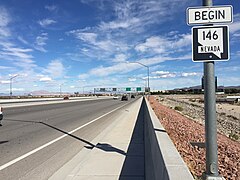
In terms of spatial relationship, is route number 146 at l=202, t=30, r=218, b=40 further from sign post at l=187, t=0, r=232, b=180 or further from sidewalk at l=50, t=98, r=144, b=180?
sidewalk at l=50, t=98, r=144, b=180

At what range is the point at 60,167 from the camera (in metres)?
7.20

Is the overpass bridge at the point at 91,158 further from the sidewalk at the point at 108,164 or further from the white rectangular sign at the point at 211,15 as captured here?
the white rectangular sign at the point at 211,15

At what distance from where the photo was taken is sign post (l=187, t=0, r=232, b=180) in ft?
12.9

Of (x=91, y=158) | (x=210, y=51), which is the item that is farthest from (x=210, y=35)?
(x=91, y=158)

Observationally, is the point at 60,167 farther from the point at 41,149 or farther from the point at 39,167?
the point at 41,149

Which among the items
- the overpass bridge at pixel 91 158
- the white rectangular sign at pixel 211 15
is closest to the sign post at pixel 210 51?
the white rectangular sign at pixel 211 15

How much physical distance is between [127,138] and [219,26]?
7.81 m

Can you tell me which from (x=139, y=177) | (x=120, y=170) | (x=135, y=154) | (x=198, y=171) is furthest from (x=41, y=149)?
(x=198, y=171)

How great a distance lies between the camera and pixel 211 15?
4.14 m

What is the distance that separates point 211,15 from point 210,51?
551mm

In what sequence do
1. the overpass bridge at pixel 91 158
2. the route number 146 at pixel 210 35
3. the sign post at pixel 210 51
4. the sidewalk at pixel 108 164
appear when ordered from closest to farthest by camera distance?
the sign post at pixel 210 51 → the route number 146 at pixel 210 35 → the overpass bridge at pixel 91 158 → the sidewalk at pixel 108 164

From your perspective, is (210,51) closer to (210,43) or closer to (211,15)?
(210,43)

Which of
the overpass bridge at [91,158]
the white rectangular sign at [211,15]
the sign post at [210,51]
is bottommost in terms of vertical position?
the overpass bridge at [91,158]

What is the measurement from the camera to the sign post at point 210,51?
3930 millimetres
